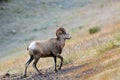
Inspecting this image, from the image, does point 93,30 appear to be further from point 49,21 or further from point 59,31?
point 59,31

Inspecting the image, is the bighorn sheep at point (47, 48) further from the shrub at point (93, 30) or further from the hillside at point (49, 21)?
the shrub at point (93, 30)

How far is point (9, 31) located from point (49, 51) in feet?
111

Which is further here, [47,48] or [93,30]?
[93,30]

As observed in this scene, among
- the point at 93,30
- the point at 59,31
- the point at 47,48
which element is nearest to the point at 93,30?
the point at 93,30

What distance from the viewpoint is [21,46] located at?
47.9 m

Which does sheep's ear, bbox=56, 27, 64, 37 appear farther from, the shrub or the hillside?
the shrub

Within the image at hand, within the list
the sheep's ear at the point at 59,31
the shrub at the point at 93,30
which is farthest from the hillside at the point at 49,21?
the sheep's ear at the point at 59,31

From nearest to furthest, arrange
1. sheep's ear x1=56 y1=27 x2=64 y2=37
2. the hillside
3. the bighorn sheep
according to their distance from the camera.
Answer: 1. the bighorn sheep
2. sheep's ear x1=56 y1=27 x2=64 y2=37
3. the hillside

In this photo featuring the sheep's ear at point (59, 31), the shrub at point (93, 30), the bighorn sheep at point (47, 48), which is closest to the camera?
the bighorn sheep at point (47, 48)

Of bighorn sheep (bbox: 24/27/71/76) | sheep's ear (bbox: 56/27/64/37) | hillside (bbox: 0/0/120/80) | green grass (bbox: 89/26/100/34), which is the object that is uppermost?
sheep's ear (bbox: 56/27/64/37)

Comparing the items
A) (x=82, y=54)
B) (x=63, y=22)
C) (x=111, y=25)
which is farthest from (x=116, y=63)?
(x=63, y=22)

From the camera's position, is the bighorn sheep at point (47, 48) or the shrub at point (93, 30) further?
the shrub at point (93, 30)

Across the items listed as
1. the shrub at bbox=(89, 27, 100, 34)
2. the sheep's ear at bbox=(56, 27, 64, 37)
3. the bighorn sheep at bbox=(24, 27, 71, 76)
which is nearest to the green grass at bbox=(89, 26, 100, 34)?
the shrub at bbox=(89, 27, 100, 34)

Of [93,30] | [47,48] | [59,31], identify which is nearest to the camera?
[47,48]
